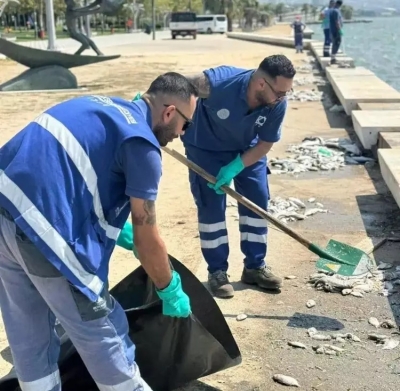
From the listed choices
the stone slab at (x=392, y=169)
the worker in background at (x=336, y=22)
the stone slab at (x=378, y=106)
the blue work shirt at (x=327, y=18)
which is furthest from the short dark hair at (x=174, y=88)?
the blue work shirt at (x=327, y=18)

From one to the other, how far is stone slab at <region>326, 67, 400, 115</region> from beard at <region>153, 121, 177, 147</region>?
363 inches

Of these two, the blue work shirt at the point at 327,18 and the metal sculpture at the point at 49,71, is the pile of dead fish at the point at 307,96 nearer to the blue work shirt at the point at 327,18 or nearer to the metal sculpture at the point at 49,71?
the blue work shirt at the point at 327,18

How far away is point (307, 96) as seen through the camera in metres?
15.8

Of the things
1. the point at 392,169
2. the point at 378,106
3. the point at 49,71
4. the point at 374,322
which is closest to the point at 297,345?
the point at 374,322

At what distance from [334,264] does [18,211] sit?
2.80 meters

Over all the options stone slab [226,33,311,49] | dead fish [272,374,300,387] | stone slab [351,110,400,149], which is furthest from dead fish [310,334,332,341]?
stone slab [226,33,311,49]

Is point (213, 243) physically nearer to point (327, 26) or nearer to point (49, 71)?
point (49, 71)

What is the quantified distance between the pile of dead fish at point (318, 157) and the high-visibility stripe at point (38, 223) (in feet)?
19.9

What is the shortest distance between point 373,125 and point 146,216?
684cm

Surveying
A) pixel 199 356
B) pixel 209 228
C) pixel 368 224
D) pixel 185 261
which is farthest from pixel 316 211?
pixel 199 356

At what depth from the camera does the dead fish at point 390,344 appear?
12.4 feet

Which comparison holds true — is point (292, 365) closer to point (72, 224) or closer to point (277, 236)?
point (72, 224)

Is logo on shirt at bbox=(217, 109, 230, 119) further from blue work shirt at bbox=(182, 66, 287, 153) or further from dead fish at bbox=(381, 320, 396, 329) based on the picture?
dead fish at bbox=(381, 320, 396, 329)

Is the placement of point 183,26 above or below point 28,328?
below
